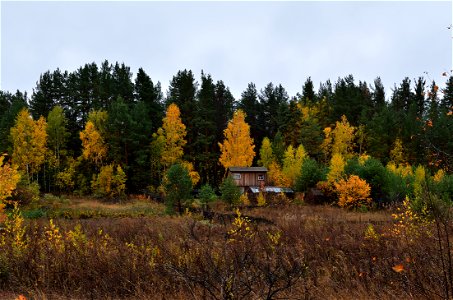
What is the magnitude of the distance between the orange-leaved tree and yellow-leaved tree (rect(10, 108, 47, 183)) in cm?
3070

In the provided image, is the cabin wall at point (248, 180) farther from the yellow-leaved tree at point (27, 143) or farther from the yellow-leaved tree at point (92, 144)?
the yellow-leaved tree at point (27, 143)

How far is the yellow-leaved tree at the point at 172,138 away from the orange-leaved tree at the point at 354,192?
19589mm

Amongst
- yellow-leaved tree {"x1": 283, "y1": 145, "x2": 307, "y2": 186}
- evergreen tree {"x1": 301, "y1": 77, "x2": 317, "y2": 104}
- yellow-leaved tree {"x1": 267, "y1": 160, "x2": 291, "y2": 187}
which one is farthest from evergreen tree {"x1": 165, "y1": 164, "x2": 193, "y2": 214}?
evergreen tree {"x1": 301, "y1": 77, "x2": 317, "y2": 104}

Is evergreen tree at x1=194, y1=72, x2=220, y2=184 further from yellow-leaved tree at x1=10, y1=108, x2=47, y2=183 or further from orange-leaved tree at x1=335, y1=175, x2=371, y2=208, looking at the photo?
orange-leaved tree at x1=335, y1=175, x2=371, y2=208

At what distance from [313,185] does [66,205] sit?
2243 centimetres

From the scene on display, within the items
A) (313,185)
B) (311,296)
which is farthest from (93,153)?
(311,296)

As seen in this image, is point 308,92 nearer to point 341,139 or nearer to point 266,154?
point 341,139

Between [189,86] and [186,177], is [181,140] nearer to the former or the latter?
[189,86]

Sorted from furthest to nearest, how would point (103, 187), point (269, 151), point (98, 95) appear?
point (98, 95) → point (269, 151) → point (103, 187)

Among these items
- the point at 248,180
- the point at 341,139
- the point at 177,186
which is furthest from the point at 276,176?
the point at 177,186

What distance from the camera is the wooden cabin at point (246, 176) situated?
37312 millimetres

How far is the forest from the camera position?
6211 millimetres

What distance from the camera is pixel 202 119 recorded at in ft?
145

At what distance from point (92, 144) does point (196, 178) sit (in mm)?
12379
